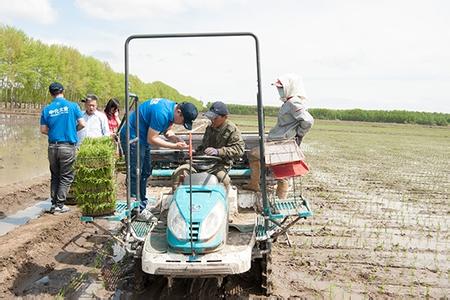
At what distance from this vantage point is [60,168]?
24.9 feet

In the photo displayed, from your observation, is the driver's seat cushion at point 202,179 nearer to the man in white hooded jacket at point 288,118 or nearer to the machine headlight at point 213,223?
the machine headlight at point 213,223

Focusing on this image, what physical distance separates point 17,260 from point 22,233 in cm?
103

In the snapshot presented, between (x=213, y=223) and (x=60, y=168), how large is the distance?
395 cm

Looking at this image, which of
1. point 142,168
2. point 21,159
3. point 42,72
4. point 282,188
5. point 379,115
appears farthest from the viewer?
point 379,115

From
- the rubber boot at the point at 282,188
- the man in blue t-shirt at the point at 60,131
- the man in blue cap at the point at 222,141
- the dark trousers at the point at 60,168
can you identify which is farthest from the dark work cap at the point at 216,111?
the dark trousers at the point at 60,168

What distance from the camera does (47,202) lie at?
9.03 m

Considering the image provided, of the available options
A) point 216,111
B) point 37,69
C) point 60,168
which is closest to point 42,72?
point 37,69

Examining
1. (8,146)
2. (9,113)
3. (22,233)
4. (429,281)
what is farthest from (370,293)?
(9,113)

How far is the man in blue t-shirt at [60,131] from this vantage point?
24.4 ft

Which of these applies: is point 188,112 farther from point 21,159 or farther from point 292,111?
point 21,159

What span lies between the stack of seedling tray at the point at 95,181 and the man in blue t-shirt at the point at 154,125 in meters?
0.52

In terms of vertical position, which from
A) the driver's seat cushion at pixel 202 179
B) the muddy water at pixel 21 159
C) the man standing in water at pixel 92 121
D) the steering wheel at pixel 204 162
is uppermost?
the man standing in water at pixel 92 121

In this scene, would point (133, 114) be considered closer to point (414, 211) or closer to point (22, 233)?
point (22, 233)

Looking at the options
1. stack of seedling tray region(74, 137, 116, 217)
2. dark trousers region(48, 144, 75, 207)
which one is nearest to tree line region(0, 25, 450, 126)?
dark trousers region(48, 144, 75, 207)
